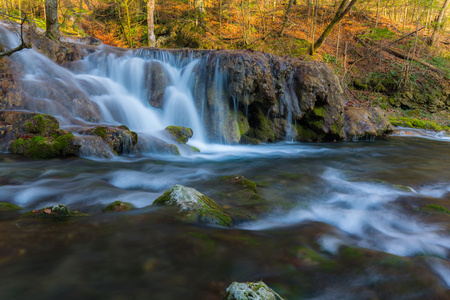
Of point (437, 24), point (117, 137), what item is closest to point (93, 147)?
point (117, 137)

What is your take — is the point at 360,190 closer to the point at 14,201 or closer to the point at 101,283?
the point at 101,283

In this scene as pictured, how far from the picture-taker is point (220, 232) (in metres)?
2.55

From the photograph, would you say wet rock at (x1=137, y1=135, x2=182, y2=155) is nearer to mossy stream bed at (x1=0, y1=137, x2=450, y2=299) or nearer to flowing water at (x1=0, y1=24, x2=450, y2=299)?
flowing water at (x1=0, y1=24, x2=450, y2=299)

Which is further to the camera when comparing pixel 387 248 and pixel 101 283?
pixel 387 248

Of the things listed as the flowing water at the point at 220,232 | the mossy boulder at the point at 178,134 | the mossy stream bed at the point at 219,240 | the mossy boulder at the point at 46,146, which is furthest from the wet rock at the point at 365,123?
the mossy boulder at the point at 46,146

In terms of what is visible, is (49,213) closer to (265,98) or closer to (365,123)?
(265,98)

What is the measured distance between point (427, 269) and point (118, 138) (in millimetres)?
6039

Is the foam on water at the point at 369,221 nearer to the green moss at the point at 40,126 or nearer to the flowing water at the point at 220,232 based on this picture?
the flowing water at the point at 220,232

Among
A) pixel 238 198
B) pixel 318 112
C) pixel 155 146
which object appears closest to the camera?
pixel 238 198

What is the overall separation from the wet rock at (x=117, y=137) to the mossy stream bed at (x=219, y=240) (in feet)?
3.19

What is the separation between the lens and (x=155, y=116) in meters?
9.45

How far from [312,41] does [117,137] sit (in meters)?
13.6

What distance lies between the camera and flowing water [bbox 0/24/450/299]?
6.02 ft

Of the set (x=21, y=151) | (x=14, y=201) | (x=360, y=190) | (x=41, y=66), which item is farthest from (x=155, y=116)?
(x=360, y=190)
